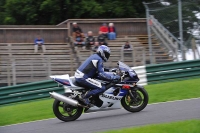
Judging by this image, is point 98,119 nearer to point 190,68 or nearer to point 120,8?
point 190,68

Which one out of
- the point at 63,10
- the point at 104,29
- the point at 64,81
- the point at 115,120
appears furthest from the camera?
the point at 63,10

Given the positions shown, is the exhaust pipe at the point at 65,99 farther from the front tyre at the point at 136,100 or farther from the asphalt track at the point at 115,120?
the front tyre at the point at 136,100

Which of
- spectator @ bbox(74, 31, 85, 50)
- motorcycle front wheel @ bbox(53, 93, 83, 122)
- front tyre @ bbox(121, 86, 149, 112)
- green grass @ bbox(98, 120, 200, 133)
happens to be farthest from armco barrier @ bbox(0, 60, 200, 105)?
green grass @ bbox(98, 120, 200, 133)

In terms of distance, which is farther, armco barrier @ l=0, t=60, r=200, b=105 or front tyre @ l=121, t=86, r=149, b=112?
armco barrier @ l=0, t=60, r=200, b=105

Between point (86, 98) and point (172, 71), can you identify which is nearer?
point (86, 98)

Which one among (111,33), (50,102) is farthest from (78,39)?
(50,102)

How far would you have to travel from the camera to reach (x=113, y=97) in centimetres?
1095

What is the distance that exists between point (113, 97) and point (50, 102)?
13.2 feet

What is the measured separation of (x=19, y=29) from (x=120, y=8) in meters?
6.81

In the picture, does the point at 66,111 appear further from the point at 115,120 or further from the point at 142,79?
the point at 142,79

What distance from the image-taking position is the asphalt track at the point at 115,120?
9.73 meters

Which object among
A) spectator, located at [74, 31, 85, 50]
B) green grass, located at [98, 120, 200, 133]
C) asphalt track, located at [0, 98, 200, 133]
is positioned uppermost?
spectator, located at [74, 31, 85, 50]

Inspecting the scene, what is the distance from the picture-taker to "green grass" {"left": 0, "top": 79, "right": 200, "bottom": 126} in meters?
12.3

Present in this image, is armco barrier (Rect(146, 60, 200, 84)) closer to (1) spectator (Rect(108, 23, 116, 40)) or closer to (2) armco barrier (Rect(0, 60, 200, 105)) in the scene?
(2) armco barrier (Rect(0, 60, 200, 105))
